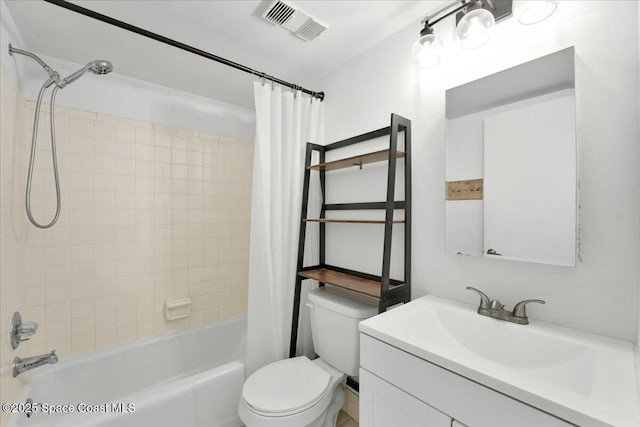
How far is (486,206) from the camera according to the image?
45.3 inches

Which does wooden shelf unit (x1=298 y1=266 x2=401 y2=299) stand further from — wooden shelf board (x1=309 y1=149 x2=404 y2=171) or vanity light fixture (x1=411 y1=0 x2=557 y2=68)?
vanity light fixture (x1=411 y1=0 x2=557 y2=68)

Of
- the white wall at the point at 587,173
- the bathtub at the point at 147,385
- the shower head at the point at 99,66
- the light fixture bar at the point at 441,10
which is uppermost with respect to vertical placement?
the light fixture bar at the point at 441,10

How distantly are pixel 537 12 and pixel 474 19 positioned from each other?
8.2 inches

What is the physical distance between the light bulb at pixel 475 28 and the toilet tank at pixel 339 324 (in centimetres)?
132

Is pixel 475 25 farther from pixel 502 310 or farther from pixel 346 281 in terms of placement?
pixel 346 281

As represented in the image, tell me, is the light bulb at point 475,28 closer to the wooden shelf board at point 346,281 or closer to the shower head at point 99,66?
the wooden shelf board at point 346,281

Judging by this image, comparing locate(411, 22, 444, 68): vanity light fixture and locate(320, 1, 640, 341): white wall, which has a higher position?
locate(411, 22, 444, 68): vanity light fixture

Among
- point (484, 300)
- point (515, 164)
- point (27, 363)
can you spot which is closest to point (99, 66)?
point (27, 363)

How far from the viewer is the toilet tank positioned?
1.38 m

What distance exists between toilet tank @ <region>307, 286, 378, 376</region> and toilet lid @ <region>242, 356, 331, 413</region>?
11 cm

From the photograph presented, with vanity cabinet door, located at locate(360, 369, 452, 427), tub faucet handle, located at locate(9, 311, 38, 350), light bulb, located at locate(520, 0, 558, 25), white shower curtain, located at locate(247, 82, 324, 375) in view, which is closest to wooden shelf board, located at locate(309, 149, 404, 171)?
white shower curtain, located at locate(247, 82, 324, 375)

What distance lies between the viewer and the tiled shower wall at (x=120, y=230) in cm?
159

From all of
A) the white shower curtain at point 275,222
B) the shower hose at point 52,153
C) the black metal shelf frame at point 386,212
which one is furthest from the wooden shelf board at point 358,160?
the shower hose at point 52,153

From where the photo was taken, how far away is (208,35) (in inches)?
58.9
